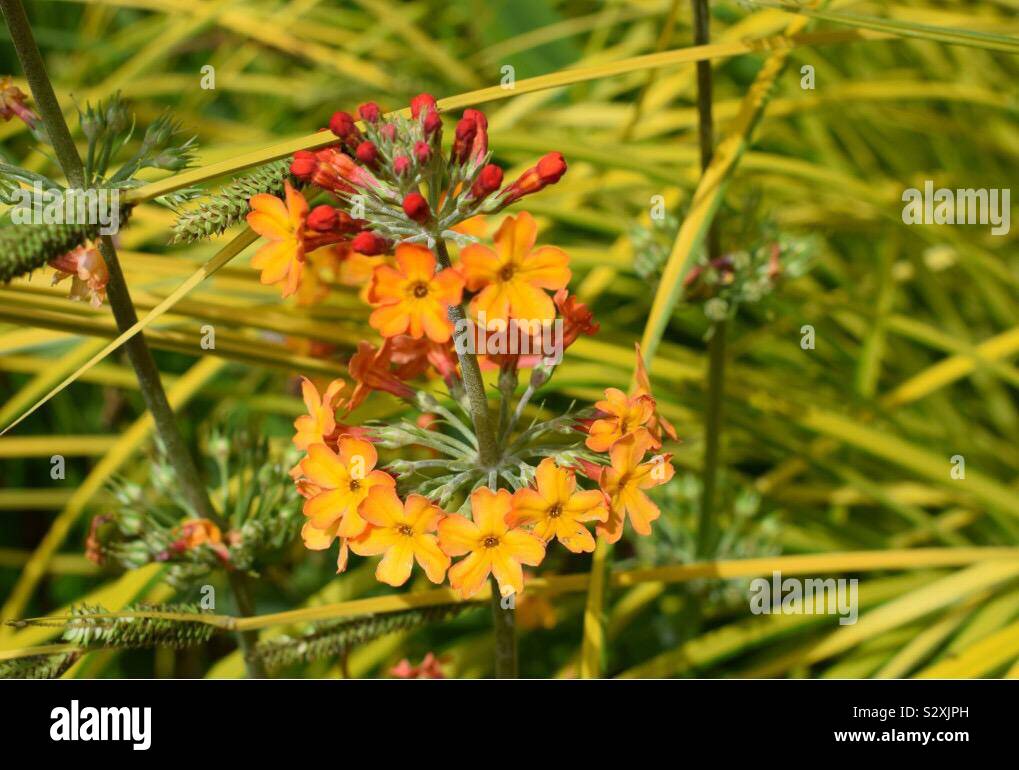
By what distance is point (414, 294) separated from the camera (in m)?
0.92

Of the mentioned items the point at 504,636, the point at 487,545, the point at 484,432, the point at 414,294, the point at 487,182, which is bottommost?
the point at 504,636

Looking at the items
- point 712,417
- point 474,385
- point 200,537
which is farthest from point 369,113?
point 712,417

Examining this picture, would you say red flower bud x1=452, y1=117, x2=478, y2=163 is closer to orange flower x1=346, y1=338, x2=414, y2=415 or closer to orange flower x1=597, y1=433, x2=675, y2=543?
orange flower x1=346, y1=338, x2=414, y2=415

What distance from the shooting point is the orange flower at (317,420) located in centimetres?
103

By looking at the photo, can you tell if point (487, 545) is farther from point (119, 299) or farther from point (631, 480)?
point (119, 299)

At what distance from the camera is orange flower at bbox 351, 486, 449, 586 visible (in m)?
0.96

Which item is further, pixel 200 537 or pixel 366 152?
pixel 200 537

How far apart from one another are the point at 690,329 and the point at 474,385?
1.45 meters

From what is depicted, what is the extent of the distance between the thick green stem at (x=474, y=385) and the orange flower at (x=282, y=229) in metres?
0.14

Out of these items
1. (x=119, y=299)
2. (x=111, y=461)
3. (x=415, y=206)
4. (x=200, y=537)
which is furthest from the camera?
(x=111, y=461)

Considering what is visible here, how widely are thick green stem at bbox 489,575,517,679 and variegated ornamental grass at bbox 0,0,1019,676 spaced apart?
0.13m

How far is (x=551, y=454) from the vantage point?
1082 millimetres


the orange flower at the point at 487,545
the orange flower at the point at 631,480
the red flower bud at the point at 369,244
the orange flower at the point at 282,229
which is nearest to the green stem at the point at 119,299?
the orange flower at the point at 282,229
